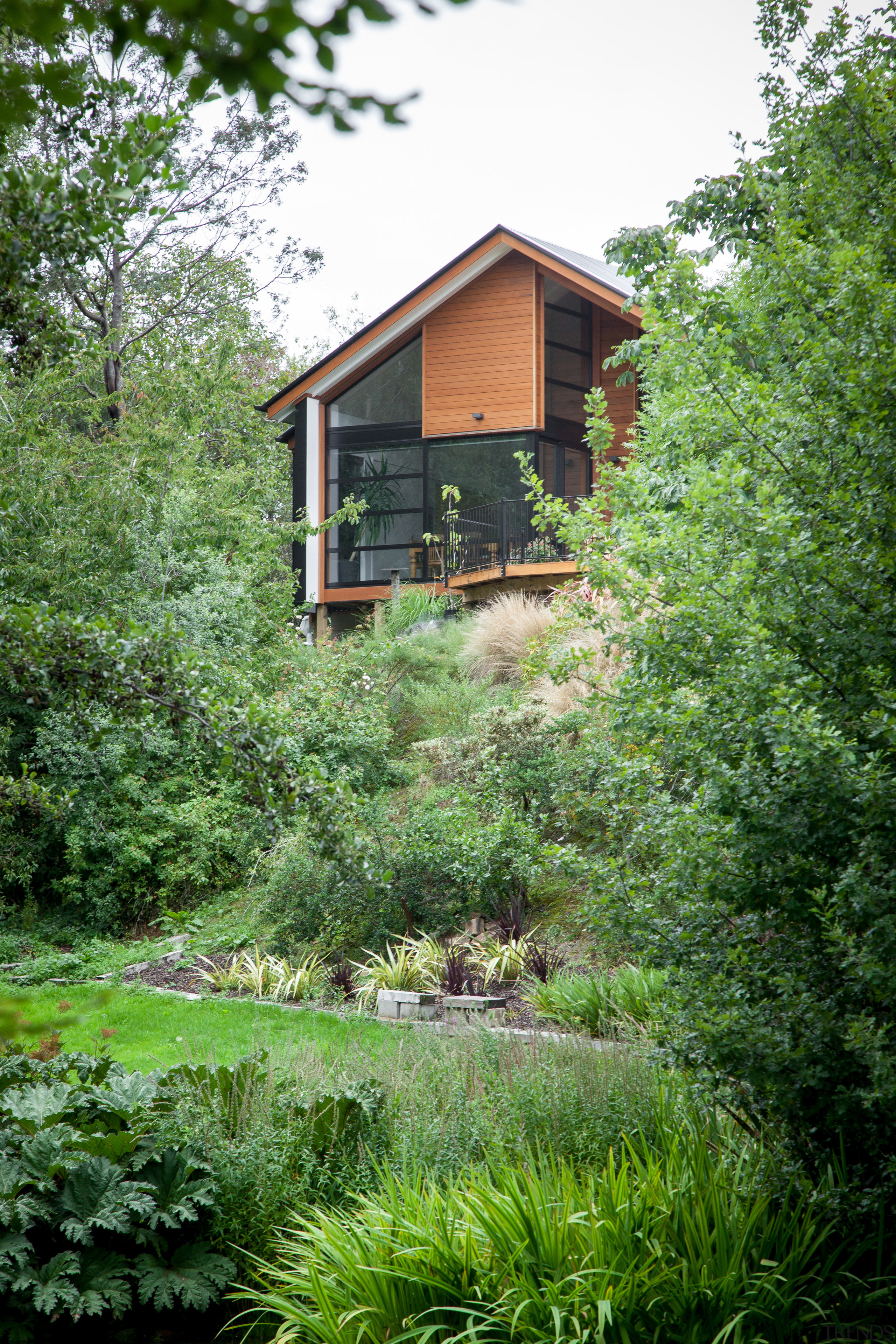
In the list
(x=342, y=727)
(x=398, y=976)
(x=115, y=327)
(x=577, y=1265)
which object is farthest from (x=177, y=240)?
(x=577, y=1265)

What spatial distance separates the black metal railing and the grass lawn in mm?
9178

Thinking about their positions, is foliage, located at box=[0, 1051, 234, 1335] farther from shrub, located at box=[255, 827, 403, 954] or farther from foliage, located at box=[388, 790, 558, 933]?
shrub, located at box=[255, 827, 403, 954]

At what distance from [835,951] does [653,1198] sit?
1.03 m

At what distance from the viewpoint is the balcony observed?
1536cm

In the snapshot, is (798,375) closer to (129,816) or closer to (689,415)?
(689,415)

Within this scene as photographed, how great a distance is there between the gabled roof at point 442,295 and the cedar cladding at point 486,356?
0.92 feet

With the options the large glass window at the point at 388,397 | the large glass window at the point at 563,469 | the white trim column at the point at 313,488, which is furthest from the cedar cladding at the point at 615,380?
the white trim column at the point at 313,488

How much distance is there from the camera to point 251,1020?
7172mm

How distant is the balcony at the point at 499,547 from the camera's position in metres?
15.4

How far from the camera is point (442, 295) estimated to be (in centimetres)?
1762

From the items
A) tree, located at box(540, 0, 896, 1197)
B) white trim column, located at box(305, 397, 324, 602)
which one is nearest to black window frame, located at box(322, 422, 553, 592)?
white trim column, located at box(305, 397, 324, 602)

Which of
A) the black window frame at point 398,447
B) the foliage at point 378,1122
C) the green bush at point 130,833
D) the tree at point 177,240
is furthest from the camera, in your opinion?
→ the black window frame at point 398,447

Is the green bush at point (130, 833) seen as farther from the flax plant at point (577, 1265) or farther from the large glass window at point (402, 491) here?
the large glass window at point (402, 491)

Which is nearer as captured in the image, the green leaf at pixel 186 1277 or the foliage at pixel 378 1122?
the green leaf at pixel 186 1277
